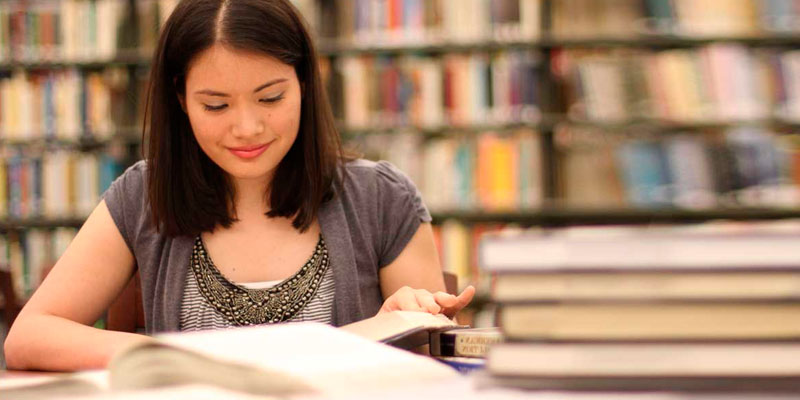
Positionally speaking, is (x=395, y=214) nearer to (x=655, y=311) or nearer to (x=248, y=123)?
(x=248, y=123)

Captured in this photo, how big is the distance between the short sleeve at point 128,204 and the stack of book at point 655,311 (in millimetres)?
1027

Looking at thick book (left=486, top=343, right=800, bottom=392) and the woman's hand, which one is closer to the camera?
thick book (left=486, top=343, right=800, bottom=392)

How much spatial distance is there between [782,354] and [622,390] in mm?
102

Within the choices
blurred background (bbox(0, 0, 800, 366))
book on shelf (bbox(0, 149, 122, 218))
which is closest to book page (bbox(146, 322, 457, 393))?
blurred background (bbox(0, 0, 800, 366))

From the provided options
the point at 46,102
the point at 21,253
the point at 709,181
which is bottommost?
the point at 21,253

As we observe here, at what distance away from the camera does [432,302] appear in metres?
1.15

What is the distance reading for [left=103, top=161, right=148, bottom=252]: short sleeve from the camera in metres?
1.51

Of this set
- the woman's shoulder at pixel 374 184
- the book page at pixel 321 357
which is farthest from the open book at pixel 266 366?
the woman's shoulder at pixel 374 184

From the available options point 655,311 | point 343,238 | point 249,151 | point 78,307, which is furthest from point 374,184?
point 655,311

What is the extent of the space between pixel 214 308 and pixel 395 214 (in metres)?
0.35

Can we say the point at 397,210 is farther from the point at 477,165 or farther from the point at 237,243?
the point at 477,165

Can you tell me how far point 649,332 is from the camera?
0.60 metres

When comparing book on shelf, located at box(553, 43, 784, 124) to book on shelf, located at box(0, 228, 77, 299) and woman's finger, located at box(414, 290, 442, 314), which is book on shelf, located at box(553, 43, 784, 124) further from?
woman's finger, located at box(414, 290, 442, 314)

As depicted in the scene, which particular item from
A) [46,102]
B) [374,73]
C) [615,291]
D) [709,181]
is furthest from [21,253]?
[615,291]
